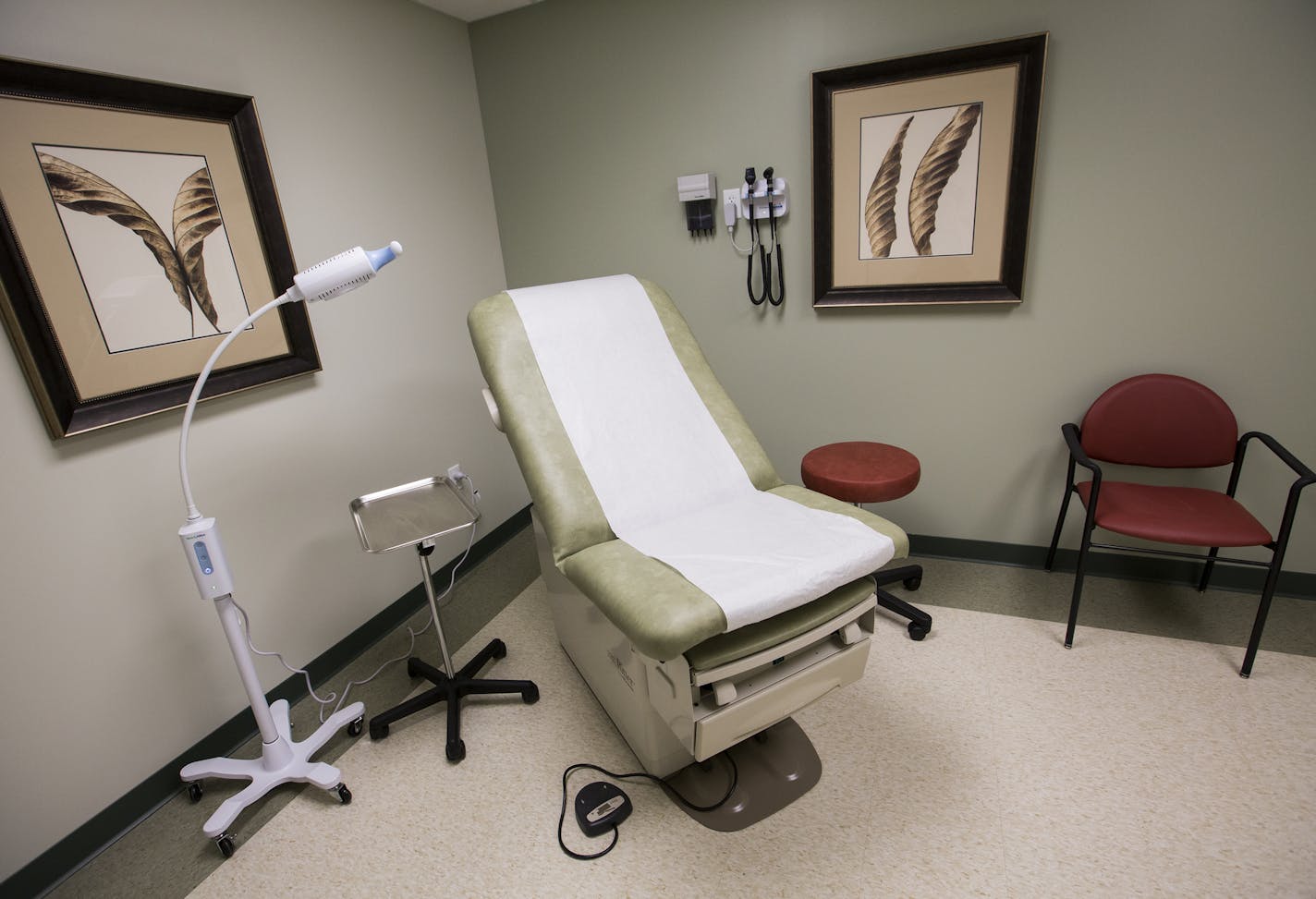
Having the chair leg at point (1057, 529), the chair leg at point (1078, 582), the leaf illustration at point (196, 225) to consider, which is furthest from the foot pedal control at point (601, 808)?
the chair leg at point (1057, 529)

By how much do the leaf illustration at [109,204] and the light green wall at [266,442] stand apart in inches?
9.2

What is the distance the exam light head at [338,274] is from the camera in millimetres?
1315

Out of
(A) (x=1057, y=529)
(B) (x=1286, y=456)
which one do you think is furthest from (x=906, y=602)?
(B) (x=1286, y=456)

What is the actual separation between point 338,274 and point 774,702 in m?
1.29

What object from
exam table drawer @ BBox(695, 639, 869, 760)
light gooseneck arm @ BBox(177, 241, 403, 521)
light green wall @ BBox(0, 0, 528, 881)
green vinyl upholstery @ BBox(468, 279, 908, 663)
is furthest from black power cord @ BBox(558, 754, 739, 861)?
light gooseneck arm @ BBox(177, 241, 403, 521)

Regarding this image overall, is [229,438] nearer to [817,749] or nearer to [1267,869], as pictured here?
[817,749]

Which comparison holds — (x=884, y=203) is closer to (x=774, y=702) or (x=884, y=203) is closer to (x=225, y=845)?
(x=774, y=702)

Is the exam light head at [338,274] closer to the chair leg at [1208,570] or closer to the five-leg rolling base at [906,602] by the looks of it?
the five-leg rolling base at [906,602]

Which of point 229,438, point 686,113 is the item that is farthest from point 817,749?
point 686,113

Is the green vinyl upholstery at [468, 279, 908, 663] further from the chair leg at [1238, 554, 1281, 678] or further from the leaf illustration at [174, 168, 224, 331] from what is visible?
the chair leg at [1238, 554, 1281, 678]

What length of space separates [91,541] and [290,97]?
4.47ft

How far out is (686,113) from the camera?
90.6 inches

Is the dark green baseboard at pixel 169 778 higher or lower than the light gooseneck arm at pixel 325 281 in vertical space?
lower

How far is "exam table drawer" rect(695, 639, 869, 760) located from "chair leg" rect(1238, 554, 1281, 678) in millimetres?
1200
